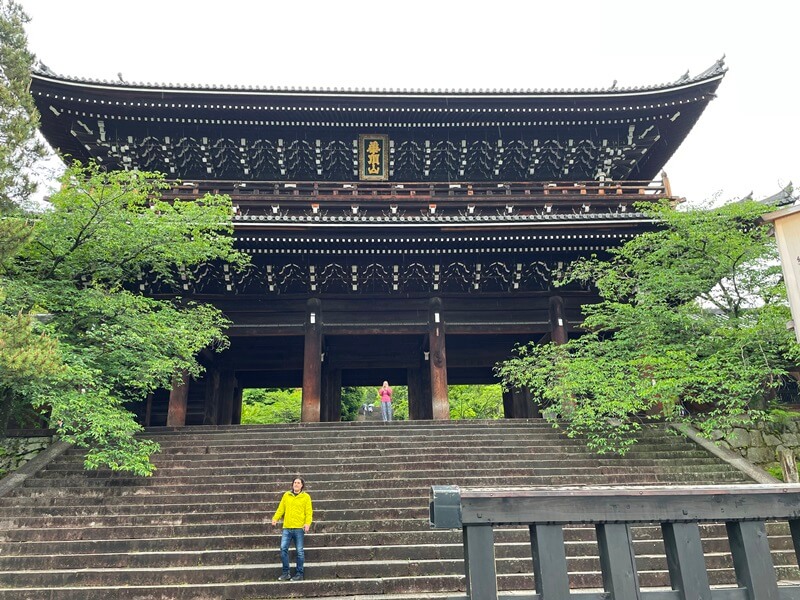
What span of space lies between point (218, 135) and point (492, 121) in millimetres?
7871

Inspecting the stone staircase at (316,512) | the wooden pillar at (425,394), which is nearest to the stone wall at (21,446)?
the stone staircase at (316,512)

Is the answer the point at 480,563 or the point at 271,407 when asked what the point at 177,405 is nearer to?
the point at 480,563

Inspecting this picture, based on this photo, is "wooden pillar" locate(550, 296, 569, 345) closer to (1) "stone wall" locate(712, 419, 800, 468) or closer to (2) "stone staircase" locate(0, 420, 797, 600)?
(2) "stone staircase" locate(0, 420, 797, 600)

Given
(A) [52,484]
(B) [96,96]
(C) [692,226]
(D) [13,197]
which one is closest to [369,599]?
(A) [52,484]

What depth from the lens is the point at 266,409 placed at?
78.9 ft

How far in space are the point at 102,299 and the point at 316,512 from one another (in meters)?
5.07

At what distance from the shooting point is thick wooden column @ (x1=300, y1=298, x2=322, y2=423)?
1195 centimetres

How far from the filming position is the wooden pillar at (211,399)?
14.6 meters

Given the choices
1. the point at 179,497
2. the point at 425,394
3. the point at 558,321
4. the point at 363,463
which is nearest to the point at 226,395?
the point at 425,394

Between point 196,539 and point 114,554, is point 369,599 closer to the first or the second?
point 196,539

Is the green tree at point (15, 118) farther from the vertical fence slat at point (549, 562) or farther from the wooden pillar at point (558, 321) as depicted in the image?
the wooden pillar at point (558, 321)

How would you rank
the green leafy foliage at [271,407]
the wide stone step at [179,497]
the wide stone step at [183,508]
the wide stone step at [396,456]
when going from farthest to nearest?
the green leafy foliage at [271,407], the wide stone step at [396,456], the wide stone step at [179,497], the wide stone step at [183,508]

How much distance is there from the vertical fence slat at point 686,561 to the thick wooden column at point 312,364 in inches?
402

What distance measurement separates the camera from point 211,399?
1485 centimetres
